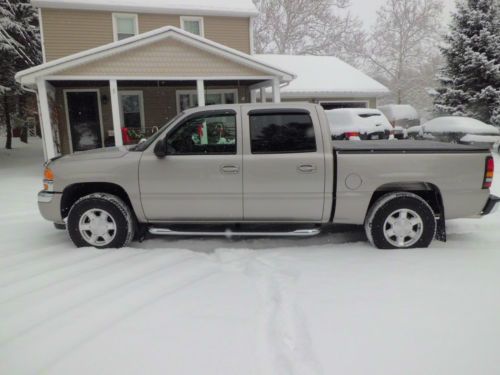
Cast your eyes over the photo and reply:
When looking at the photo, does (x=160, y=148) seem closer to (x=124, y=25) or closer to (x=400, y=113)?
(x=124, y=25)

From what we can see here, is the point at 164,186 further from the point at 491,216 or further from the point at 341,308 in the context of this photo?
the point at 491,216

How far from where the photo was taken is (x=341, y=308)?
3.15 m

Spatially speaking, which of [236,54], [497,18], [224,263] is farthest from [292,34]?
[224,263]

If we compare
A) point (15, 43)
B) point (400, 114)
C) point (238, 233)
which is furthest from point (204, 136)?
point (400, 114)

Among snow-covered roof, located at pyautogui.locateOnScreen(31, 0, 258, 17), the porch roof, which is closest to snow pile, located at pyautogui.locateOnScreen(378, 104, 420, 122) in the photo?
snow-covered roof, located at pyautogui.locateOnScreen(31, 0, 258, 17)

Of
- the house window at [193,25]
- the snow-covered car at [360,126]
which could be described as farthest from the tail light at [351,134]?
the house window at [193,25]

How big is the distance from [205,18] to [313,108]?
13.2 meters

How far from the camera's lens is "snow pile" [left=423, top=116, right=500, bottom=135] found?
15.1 m

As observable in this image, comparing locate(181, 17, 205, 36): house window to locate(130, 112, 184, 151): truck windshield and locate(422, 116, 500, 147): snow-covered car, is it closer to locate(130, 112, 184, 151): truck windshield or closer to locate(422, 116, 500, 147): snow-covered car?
locate(422, 116, 500, 147): snow-covered car

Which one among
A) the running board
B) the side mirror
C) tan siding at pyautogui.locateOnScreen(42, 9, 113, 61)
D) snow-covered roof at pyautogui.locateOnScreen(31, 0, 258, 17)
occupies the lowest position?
the running board

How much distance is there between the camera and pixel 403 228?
450 centimetres

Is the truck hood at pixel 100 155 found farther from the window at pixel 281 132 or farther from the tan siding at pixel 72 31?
the tan siding at pixel 72 31

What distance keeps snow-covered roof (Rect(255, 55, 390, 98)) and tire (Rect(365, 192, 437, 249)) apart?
43.4 ft

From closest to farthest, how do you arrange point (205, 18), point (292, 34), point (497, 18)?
point (205, 18) → point (497, 18) → point (292, 34)
